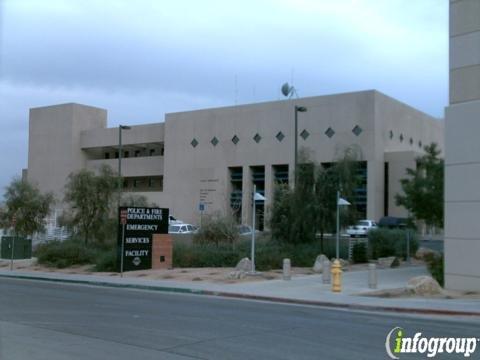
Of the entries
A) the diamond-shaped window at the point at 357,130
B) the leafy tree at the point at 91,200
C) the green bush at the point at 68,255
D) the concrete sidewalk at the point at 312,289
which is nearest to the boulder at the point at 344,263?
the concrete sidewalk at the point at 312,289

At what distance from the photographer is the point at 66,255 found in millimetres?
29422

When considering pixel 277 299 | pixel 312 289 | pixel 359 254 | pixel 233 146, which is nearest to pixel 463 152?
pixel 312 289

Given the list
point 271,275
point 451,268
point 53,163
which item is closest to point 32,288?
point 271,275

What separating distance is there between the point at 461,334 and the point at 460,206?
8.66m

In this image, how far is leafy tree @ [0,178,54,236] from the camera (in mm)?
35250

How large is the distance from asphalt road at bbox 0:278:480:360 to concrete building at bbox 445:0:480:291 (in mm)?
5935

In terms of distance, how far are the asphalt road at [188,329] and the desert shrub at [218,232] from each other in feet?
41.3

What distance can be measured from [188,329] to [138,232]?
49.9ft

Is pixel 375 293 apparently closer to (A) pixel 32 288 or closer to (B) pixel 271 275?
(B) pixel 271 275

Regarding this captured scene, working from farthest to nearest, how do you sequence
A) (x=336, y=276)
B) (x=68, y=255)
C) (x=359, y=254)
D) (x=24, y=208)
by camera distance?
(x=24, y=208)
(x=359, y=254)
(x=68, y=255)
(x=336, y=276)

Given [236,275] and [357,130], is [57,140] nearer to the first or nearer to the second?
[357,130]

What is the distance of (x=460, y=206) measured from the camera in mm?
19141

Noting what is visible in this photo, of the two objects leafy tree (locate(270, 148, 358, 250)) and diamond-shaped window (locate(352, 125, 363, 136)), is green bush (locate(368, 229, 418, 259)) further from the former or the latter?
diamond-shaped window (locate(352, 125, 363, 136))

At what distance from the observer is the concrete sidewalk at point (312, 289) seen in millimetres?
15405
